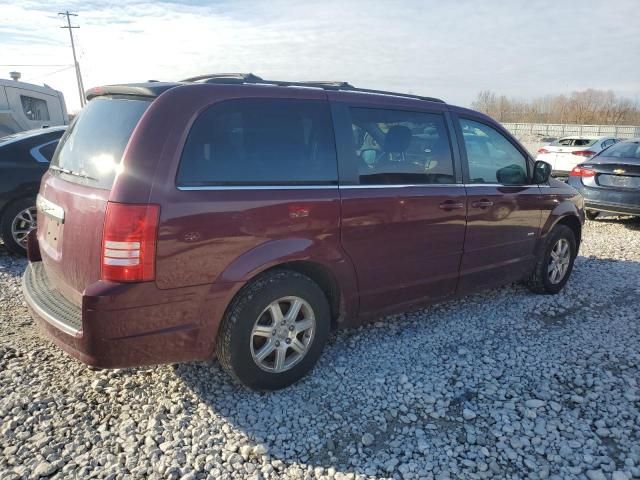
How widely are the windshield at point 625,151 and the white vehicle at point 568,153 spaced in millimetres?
5601

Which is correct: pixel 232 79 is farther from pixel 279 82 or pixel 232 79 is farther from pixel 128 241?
pixel 128 241

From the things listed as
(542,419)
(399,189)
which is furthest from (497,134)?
(542,419)

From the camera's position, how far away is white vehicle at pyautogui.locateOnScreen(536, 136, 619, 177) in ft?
47.6

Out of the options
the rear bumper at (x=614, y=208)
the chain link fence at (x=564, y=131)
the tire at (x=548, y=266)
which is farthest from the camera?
the chain link fence at (x=564, y=131)

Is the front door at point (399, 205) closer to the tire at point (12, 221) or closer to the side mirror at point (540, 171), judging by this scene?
the side mirror at point (540, 171)

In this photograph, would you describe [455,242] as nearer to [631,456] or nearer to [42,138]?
[631,456]

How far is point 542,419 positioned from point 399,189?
174 centimetres

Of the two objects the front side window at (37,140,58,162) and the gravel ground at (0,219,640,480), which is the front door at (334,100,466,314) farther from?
the front side window at (37,140,58,162)

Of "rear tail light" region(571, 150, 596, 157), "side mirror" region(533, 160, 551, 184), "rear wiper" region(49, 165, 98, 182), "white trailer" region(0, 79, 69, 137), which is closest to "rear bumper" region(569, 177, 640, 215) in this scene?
"side mirror" region(533, 160, 551, 184)

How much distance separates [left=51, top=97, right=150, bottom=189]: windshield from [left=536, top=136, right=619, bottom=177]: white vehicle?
46.5ft

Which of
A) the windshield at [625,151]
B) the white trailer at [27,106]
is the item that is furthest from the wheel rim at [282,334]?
the white trailer at [27,106]

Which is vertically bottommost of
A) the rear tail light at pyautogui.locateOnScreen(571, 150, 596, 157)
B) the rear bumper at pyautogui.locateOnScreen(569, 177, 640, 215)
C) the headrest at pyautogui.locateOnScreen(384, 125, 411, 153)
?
the rear bumper at pyautogui.locateOnScreen(569, 177, 640, 215)

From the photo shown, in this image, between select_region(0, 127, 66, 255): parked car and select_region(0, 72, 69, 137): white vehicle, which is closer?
select_region(0, 127, 66, 255): parked car

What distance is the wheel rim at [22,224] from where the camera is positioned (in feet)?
19.2
